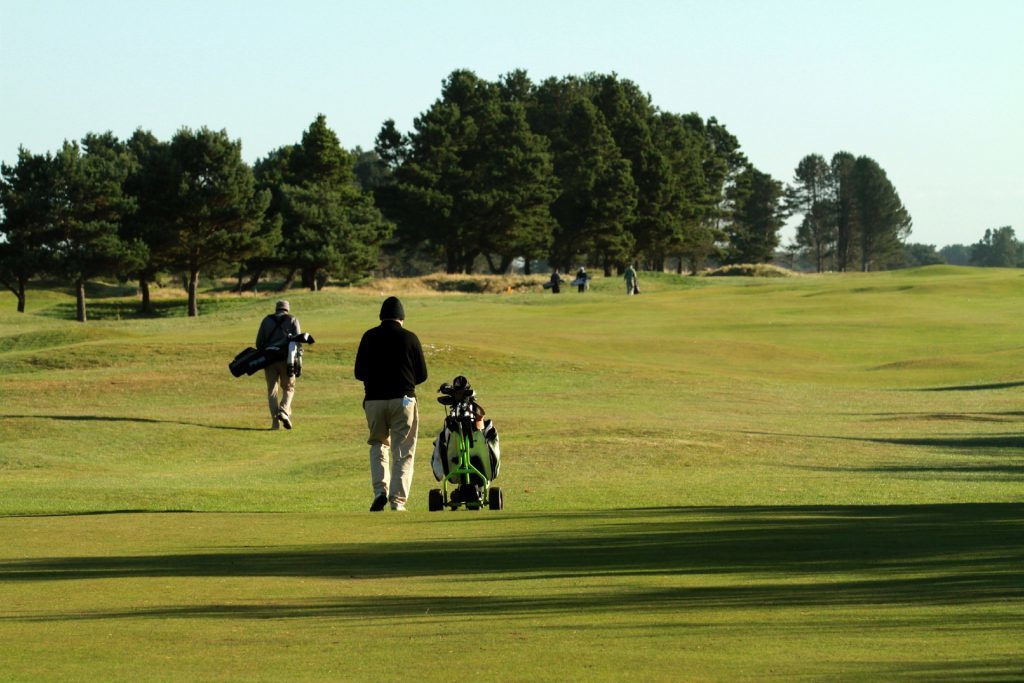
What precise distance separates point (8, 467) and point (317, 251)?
79125 mm

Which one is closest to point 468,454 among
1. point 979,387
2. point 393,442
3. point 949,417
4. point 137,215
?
point 393,442

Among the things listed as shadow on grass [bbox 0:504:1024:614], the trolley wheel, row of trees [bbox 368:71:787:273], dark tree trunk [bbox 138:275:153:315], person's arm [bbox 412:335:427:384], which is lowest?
dark tree trunk [bbox 138:275:153:315]

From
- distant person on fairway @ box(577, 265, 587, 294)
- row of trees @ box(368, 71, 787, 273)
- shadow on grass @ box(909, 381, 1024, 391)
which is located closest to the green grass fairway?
shadow on grass @ box(909, 381, 1024, 391)

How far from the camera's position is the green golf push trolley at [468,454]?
570 inches

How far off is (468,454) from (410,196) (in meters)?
96.8

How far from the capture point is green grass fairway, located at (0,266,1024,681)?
742 centimetres

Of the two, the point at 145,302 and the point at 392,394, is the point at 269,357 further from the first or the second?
the point at 145,302

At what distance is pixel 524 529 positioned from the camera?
12.5 meters

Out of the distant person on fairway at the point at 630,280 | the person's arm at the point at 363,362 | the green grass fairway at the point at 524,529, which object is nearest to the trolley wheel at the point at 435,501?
the green grass fairway at the point at 524,529

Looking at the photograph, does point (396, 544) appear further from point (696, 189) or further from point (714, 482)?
point (696, 189)

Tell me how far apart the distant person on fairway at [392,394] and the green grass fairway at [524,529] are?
0.75 m

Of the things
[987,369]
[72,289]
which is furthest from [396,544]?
[72,289]

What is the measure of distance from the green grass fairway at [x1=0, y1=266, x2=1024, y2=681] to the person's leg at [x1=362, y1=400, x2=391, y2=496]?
2.07 ft

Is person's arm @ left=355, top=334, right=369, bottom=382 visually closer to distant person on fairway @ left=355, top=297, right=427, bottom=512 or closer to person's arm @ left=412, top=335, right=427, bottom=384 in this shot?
distant person on fairway @ left=355, top=297, right=427, bottom=512
